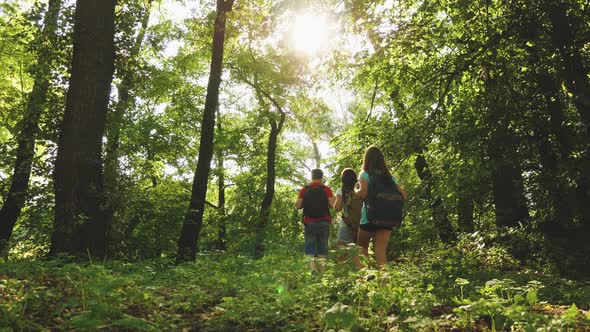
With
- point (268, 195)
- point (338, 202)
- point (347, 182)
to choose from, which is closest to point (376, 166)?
point (347, 182)

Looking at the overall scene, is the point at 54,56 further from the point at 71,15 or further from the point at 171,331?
the point at 171,331

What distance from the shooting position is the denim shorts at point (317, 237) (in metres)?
8.08

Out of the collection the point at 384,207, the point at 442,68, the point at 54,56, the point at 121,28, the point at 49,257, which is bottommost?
the point at 49,257

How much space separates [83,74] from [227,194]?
1055 inches

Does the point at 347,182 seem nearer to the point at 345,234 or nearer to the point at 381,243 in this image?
the point at 345,234

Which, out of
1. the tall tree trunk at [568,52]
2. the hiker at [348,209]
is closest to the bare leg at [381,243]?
the hiker at [348,209]

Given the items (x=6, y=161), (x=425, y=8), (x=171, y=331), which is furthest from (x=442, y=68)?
(x=6, y=161)

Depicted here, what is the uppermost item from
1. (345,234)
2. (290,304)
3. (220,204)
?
(220,204)

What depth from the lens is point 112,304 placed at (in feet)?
13.6

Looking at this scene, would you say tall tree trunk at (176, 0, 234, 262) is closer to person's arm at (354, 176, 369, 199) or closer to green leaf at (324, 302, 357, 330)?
person's arm at (354, 176, 369, 199)

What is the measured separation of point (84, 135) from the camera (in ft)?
24.1

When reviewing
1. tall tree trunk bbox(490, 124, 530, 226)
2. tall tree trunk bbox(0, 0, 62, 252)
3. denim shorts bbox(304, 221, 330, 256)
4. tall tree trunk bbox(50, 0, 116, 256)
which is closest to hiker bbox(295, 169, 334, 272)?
denim shorts bbox(304, 221, 330, 256)

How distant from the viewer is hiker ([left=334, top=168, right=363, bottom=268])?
7.31 meters

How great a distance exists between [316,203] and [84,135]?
422cm
